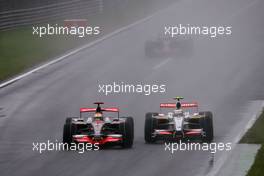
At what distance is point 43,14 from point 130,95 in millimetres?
21220

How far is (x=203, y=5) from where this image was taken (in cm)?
6712

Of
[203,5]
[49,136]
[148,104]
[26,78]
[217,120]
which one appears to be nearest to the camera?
[49,136]

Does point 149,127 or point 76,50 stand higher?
point 76,50

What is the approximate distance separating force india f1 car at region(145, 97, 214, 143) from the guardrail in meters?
27.5

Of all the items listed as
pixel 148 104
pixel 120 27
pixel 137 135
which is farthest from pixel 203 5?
pixel 137 135

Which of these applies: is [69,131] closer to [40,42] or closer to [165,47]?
[165,47]

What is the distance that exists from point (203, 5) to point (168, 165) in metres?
46.7

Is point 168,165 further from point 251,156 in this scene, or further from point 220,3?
point 220,3

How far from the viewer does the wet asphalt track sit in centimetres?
2138

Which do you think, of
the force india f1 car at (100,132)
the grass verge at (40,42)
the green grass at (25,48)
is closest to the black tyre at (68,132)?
the force india f1 car at (100,132)

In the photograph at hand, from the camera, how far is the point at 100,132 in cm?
Result: 2281

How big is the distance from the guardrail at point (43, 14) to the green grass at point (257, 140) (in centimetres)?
2569

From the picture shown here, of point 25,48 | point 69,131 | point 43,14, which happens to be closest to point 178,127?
point 69,131

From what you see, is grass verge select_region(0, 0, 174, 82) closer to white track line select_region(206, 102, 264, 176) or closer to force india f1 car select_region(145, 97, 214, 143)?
white track line select_region(206, 102, 264, 176)
